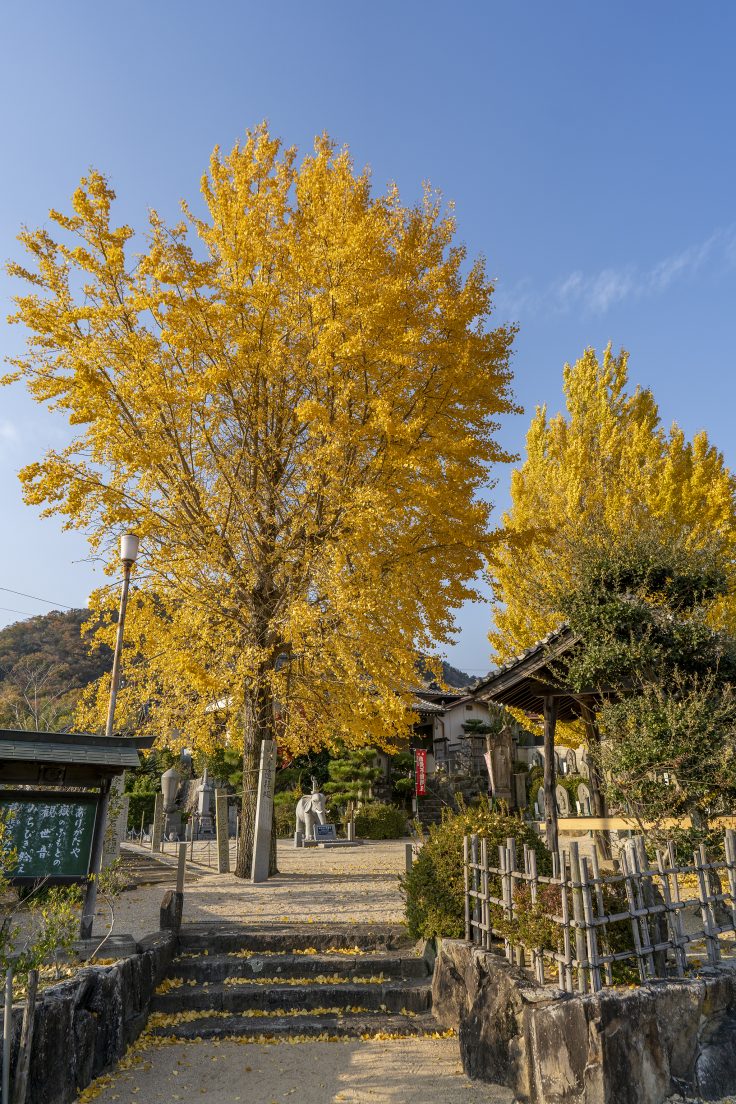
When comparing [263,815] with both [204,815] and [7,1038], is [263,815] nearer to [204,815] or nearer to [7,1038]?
[7,1038]

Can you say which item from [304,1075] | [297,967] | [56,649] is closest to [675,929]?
[304,1075]

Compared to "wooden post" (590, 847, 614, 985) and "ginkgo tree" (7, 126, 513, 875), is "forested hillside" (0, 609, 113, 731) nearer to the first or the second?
"ginkgo tree" (7, 126, 513, 875)

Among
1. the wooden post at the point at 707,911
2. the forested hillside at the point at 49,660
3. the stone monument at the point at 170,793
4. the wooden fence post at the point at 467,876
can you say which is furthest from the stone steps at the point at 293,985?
the forested hillside at the point at 49,660

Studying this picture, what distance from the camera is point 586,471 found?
54.1 ft

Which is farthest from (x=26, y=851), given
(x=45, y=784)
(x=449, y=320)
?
(x=449, y=320)

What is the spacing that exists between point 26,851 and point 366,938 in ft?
13.0

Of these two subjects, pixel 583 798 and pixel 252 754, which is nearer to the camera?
pixel 252 754

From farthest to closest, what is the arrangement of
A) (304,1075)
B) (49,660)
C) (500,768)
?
(49,660) < (500,768) < (304,1075)

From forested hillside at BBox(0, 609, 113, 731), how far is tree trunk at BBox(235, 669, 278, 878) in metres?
21.2

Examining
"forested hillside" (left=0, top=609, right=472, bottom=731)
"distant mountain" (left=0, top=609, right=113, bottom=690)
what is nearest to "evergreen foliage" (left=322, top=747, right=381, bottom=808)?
"forested hillside" (left=0, top=609, right=472, bottom=731)

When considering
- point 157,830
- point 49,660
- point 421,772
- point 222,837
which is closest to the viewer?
point 222,837

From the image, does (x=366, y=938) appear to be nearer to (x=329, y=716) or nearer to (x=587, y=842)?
(x=329, y=716)

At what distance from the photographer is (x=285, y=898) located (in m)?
9.88

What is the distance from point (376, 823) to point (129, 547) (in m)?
13.4
